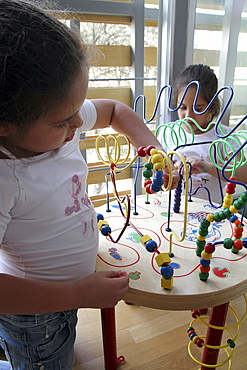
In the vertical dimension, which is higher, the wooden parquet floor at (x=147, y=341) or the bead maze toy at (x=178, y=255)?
the bead maze toy at (x=178, y=255)

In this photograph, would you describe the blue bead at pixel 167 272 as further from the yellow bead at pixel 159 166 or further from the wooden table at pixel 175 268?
the yellow bead at pixel 159 166

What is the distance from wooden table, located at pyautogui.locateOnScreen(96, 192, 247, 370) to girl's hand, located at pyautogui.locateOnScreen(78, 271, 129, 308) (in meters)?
0.03

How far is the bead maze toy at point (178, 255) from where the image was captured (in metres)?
0.55

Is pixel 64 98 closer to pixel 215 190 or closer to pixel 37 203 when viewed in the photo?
pixel 37 203

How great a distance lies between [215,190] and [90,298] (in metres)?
0.68

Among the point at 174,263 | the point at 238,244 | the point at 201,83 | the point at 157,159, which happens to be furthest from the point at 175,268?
the point at 201,83

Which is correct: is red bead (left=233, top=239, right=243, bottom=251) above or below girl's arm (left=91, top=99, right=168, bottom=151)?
below

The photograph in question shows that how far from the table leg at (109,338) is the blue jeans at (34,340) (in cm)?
20

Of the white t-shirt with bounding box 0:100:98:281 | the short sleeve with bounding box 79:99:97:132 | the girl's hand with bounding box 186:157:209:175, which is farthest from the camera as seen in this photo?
the girl's hand with bounding box 186:157:209:175

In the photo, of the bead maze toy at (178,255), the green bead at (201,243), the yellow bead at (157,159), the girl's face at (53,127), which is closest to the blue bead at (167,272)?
the bead maze toy at (178,255)

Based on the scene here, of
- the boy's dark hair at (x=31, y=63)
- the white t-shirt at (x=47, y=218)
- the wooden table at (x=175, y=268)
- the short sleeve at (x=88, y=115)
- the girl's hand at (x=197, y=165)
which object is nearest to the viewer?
the boy's dark hair at (x=31, y=63)

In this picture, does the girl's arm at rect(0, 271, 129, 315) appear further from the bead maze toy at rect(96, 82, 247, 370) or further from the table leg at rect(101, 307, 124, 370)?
the table leg at rect(101, 307, 124, 370)

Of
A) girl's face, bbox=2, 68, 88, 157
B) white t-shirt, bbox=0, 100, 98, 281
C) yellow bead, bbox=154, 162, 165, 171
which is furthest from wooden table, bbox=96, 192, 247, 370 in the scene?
girl's face, bbox=2, 68, 88, 157

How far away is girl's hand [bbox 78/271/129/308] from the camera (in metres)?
0.50
